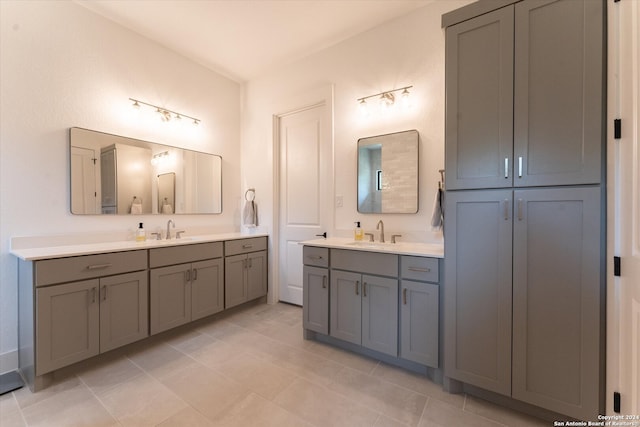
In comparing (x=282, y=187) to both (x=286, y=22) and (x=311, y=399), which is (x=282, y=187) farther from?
(x=311, y=399)

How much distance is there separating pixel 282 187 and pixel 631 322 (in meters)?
3.18

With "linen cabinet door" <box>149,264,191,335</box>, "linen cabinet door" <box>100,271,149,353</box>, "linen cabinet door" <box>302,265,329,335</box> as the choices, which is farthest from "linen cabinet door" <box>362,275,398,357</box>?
"linen cabinet door" <box>100,271,149,353</box>

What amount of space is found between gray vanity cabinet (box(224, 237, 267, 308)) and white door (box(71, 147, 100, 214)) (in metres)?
1.26

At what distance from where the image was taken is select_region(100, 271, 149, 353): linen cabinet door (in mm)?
2105

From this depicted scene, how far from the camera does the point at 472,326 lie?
170 cm

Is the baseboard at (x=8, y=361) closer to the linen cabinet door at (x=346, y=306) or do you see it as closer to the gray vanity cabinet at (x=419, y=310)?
the linen cabinet door at (x=346, y=306)

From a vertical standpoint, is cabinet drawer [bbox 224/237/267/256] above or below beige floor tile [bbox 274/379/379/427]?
above

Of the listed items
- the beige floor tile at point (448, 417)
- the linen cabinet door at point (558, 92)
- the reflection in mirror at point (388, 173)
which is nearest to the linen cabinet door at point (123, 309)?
the reflection in mirror at point (388, 173)

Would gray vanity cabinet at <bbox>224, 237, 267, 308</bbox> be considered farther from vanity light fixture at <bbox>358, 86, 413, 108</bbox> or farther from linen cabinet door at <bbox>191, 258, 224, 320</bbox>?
vanity light fixture at <bbox>358, 86, 413, 108</bbox>

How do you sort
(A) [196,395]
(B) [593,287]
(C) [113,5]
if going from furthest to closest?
(C) [113,5]
(A) [196,395]
(B) [593,287]

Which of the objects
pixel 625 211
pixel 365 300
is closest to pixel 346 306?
pixel 365 300

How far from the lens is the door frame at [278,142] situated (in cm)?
304

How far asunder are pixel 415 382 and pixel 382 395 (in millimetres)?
301

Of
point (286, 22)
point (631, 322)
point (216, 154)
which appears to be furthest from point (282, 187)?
point (631, 322)
